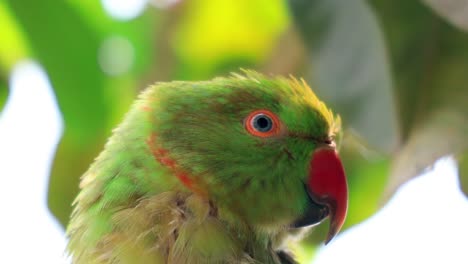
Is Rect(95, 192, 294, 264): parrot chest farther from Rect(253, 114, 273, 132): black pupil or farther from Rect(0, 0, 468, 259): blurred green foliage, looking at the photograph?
Rect(0, 0, 468, 259): blurred green foliage

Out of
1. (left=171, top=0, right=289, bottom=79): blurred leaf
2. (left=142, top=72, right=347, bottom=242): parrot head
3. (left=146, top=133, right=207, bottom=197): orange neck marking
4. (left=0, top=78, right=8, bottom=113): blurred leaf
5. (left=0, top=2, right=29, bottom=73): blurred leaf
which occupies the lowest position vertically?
(left=146, top=133, right=207, bottom=197): orange neck marking

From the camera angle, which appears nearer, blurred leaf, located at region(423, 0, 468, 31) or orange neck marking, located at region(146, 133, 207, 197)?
blurred leaf, located at region(423, 0, 468, 31)

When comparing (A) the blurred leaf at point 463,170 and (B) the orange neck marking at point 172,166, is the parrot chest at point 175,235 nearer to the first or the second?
(B) the orange neck marking at point 172,166

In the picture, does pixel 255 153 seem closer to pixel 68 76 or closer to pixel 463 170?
pixel 463 170

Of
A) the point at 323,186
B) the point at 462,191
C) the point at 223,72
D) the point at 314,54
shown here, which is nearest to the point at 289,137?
the point at 323,186

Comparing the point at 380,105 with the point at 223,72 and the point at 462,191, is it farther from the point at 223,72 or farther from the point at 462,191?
the point at 223,72

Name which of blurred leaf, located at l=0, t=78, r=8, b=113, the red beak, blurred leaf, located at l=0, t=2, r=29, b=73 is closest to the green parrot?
the red beak
